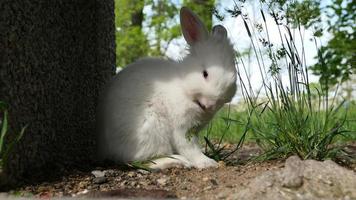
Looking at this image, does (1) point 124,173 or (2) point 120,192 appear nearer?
(2) point 120,192

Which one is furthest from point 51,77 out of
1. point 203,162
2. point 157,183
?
point 203,162

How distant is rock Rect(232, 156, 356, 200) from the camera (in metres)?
3.02

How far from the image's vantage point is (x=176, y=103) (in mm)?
4137

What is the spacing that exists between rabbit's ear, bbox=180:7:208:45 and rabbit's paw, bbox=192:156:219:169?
91 centimetres

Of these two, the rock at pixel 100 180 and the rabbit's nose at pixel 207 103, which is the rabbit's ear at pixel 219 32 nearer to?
the rabbit's nose at pixel 207 103

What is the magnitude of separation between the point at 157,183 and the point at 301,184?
38.2 inches

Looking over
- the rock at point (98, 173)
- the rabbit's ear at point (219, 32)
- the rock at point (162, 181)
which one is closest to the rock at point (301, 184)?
the rock at point (162, 181)

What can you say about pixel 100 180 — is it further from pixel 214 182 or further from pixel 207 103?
pixel 207 103

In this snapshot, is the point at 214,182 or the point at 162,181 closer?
the point at 214,182

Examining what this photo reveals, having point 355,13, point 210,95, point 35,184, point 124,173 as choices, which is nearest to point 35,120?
point 35,184

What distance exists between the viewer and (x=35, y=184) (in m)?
3.55

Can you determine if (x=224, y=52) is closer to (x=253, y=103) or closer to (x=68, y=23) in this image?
(x=253, y=103)

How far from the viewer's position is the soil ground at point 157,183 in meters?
3.22

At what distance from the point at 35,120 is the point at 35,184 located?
0.46 meters
